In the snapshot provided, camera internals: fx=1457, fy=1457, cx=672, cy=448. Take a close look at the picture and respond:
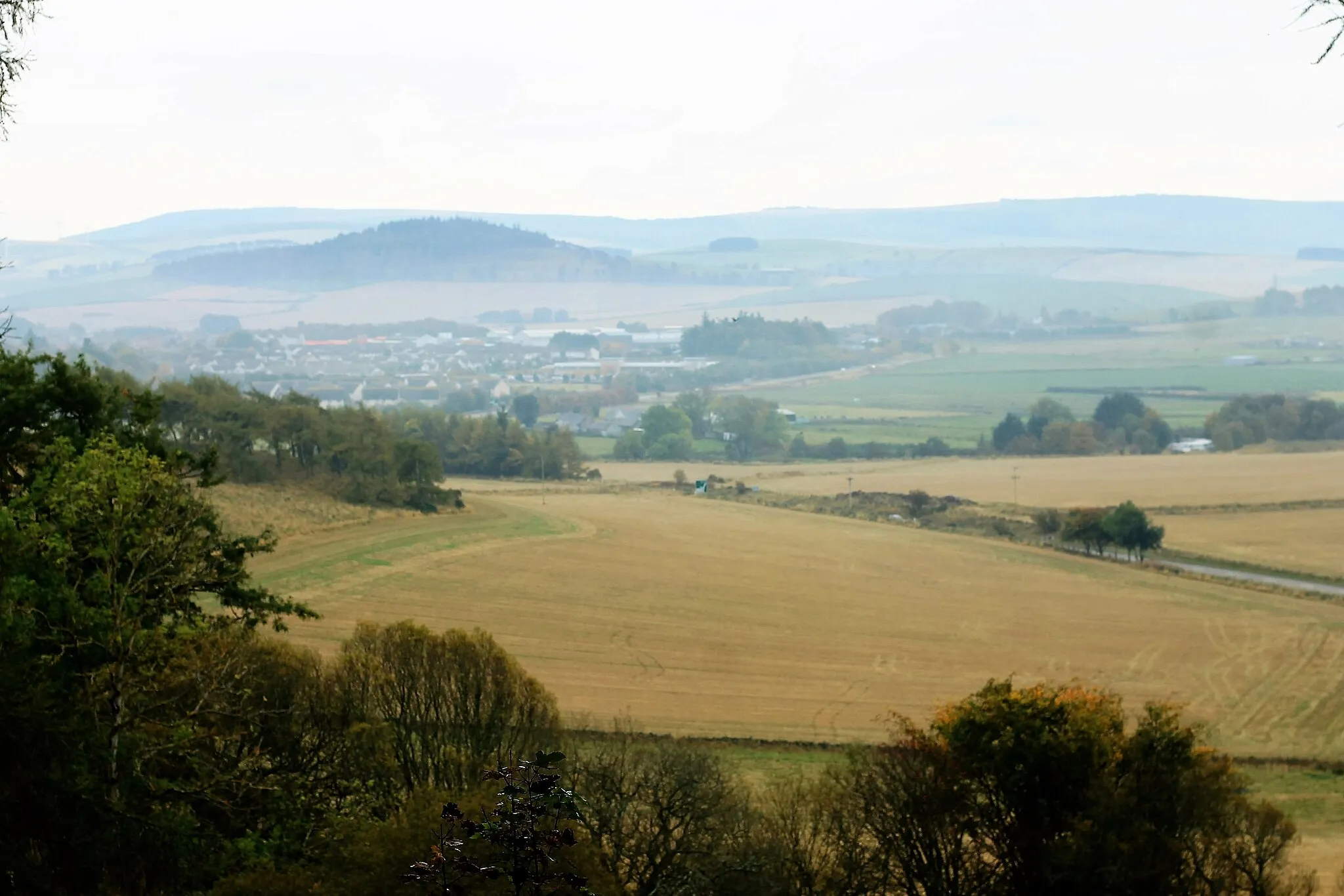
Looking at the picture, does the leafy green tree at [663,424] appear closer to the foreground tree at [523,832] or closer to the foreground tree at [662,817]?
the foreground tree at [662,817]

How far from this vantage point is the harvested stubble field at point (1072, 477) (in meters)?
67.6

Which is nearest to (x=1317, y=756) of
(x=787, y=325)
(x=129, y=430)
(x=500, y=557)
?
(x=129, y=430)

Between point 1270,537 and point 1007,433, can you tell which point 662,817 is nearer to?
point 1270,537

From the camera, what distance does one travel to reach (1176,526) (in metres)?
58.8

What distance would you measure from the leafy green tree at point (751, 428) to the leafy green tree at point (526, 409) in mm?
20092

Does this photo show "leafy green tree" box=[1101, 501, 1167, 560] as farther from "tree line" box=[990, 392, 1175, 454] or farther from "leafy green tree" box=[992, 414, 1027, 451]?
"leafy green tree" box=[992, 414, 1027, 451]

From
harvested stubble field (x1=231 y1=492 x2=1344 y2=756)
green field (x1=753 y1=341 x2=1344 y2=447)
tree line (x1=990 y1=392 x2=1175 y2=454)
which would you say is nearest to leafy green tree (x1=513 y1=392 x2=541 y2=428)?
green field (x1=753 y1=341 x2=1344 y2=447)

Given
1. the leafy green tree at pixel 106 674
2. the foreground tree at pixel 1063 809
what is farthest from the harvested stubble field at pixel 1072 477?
the leafy green tree at pixel 106 674

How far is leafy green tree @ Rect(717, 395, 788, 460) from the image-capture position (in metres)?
105

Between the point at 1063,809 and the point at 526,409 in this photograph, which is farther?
the point at 526,409

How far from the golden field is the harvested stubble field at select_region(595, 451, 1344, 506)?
370 cm

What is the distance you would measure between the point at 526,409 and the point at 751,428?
27.8 meters

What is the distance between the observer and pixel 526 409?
12850 centimetres

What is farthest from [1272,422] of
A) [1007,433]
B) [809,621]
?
[809,621]
